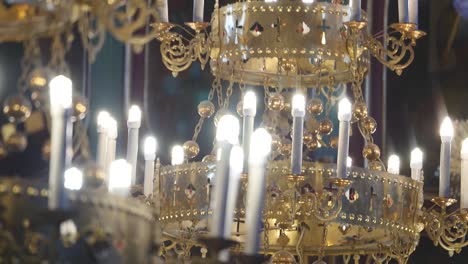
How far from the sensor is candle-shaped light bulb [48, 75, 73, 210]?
2.16 meters

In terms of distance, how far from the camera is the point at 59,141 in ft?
7.18

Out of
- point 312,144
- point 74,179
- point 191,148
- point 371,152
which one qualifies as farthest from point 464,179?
point 74,179

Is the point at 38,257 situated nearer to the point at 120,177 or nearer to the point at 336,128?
the point at 120,177

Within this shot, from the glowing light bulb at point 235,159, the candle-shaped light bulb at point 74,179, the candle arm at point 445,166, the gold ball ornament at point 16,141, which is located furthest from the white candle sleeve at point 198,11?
the gold ball ornament at point 16,141

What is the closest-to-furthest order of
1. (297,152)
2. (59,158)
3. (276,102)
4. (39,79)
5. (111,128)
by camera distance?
(59,158)
(39,79)
(297,152)
(111,128)
(276,102)

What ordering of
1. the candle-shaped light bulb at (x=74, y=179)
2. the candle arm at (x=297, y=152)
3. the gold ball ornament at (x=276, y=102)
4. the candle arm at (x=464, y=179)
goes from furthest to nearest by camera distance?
the gold ball ornament at (x=276, y=102)
the candle arm at (x=464, y=179)
the candle arm at (x=297, y=152)
the candle-shaped light bulb at (x=74, y=179)

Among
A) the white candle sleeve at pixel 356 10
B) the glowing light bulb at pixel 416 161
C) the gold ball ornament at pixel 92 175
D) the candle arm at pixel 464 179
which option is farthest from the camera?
the glowing light bulb at pixel 416 161

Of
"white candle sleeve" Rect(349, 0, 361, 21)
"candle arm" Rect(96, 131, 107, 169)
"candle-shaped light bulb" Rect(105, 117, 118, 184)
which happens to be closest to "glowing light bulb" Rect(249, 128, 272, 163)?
"candle arm" Rect(96, 131, 107, 169)

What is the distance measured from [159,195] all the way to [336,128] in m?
2.12

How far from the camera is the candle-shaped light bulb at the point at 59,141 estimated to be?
2.16 meters

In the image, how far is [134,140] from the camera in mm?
4316

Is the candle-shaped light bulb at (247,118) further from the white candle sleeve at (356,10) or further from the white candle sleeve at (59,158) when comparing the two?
the white candle sleeve at (59,158)

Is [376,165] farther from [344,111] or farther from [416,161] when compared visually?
[344,111]

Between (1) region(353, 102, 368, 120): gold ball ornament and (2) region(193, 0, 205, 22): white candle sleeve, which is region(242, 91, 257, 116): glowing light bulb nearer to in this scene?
(2) region(193, 0, 205, 22): white candle sleeve
